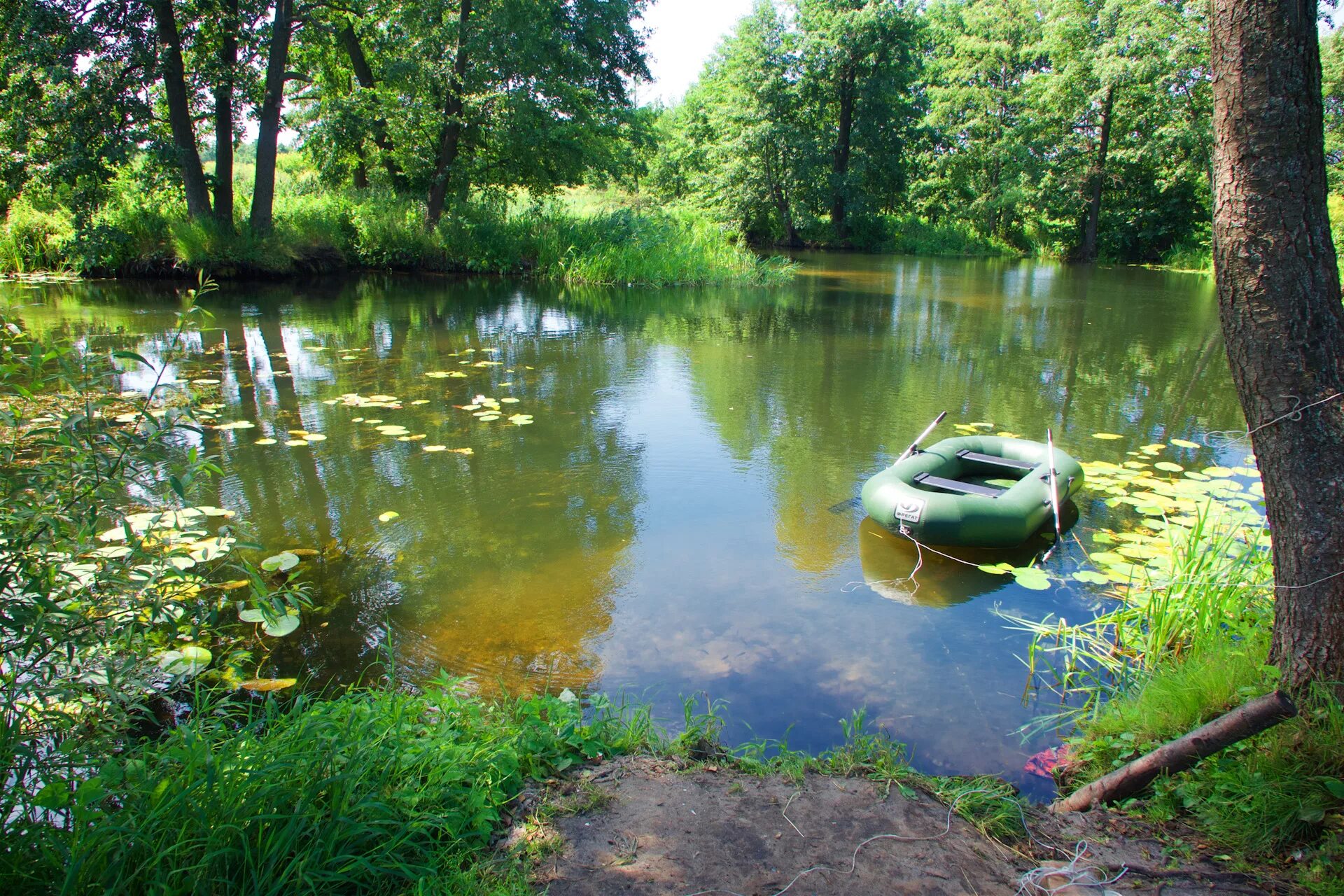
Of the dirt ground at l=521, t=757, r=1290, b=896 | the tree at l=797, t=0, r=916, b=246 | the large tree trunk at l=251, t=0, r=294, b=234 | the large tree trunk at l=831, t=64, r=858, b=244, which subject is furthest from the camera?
the large tree trunk at l=831, t=64, r=858, b=244

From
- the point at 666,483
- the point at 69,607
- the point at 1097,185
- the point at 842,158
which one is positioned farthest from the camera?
the point at 842,158

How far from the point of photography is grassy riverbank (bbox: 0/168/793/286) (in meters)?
13.8

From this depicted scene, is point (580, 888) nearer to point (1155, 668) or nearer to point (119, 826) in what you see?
point (119, 826)

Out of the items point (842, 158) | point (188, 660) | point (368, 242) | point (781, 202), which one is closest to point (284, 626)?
point (188, 660)

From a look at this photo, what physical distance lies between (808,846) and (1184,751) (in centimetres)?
109

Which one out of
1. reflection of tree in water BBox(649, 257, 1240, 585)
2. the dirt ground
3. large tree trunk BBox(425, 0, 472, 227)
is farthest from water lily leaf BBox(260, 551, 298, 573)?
large tree trunk BBox(425, 0, 472, 227)

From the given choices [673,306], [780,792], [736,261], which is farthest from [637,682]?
[736,261]

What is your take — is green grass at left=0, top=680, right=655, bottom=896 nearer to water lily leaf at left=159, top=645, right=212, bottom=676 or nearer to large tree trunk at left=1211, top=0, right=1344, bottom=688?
water lily leaf at left=159, top=645, right=212, bottom=676

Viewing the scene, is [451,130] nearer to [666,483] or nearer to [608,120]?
[608,120]

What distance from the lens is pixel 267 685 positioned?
304cm

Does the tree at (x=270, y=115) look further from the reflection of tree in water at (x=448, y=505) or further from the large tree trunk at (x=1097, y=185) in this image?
the large tree trunk at (x=1097, y=185)

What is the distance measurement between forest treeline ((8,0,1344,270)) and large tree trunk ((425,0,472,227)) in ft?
0.17

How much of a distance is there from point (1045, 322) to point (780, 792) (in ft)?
39.5

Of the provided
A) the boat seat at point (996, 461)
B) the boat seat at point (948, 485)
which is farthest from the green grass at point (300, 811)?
the boat seat at point (996, 461)
